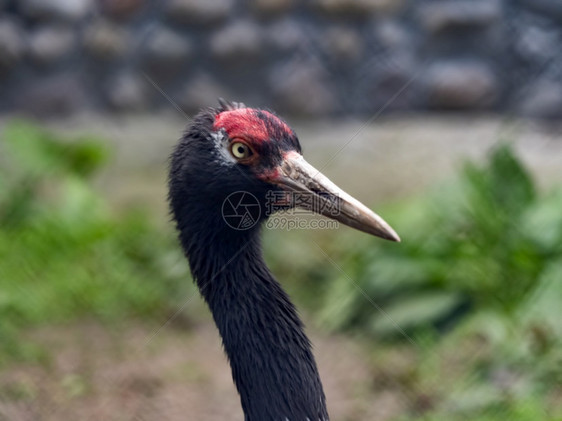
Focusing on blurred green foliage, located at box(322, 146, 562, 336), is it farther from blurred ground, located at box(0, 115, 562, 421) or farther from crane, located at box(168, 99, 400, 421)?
crane, located at box(168, 99, 400, 421)

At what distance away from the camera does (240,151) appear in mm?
2607

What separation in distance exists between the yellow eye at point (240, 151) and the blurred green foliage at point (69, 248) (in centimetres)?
222

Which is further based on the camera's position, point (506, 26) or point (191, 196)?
point (506, 26)

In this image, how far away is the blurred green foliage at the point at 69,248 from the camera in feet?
15.4

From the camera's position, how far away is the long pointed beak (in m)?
2.48

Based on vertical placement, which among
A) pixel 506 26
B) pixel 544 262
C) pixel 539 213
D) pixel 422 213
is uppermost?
pixel 506 26

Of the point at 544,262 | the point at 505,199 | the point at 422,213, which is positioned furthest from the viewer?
the point at 422,213

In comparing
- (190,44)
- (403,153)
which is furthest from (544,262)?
(190,44)

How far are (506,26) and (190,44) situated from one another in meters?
2.27

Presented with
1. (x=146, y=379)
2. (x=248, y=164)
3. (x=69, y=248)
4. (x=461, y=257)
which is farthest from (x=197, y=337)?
(x=248, y=164)

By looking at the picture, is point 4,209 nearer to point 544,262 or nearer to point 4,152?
point 4,152

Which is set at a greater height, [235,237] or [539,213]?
[539,213]

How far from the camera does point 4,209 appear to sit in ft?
16.9

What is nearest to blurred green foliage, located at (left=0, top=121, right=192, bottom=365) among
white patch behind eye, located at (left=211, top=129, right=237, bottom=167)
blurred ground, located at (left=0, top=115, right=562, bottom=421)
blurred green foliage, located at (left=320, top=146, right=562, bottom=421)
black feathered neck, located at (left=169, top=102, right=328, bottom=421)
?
blurred ground, located at (left=0, top=115, right=562, bottom=421)
